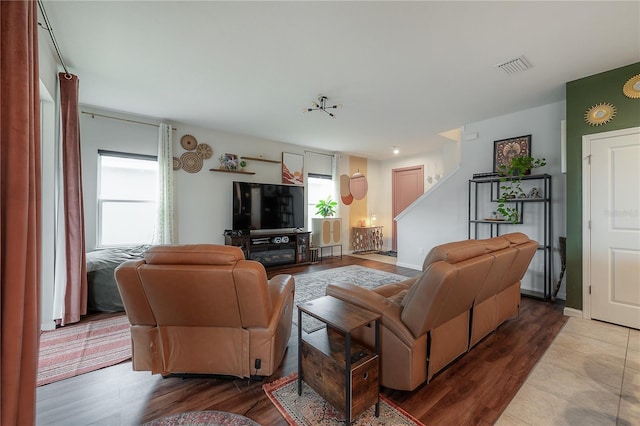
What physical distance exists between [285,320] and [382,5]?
94.4 inches

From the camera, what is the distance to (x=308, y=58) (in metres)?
2.54

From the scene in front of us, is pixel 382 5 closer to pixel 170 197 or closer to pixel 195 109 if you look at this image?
pixel 195 109

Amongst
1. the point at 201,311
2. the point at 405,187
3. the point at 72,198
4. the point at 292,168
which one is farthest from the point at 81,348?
the point at 405,187

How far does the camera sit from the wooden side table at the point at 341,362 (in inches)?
53.4

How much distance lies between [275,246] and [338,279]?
4.91ft

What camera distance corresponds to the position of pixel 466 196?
14.9 feet

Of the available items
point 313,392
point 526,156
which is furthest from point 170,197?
point 526,156

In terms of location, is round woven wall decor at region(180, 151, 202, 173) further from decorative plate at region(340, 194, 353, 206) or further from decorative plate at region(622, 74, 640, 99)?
decorative plate at region(622, 74, 640, 99)

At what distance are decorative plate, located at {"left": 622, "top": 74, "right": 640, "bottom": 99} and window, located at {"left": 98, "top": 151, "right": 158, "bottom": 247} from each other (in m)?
6.02

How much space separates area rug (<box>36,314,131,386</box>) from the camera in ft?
6.49

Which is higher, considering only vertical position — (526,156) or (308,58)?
(308,58)

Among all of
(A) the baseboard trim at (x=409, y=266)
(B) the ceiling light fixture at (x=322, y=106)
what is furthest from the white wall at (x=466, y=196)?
(B) the ceiling light fixture at (x=322, y=106)

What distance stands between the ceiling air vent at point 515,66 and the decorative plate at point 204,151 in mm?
4369

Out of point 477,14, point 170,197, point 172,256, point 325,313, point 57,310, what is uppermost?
point 477,14
